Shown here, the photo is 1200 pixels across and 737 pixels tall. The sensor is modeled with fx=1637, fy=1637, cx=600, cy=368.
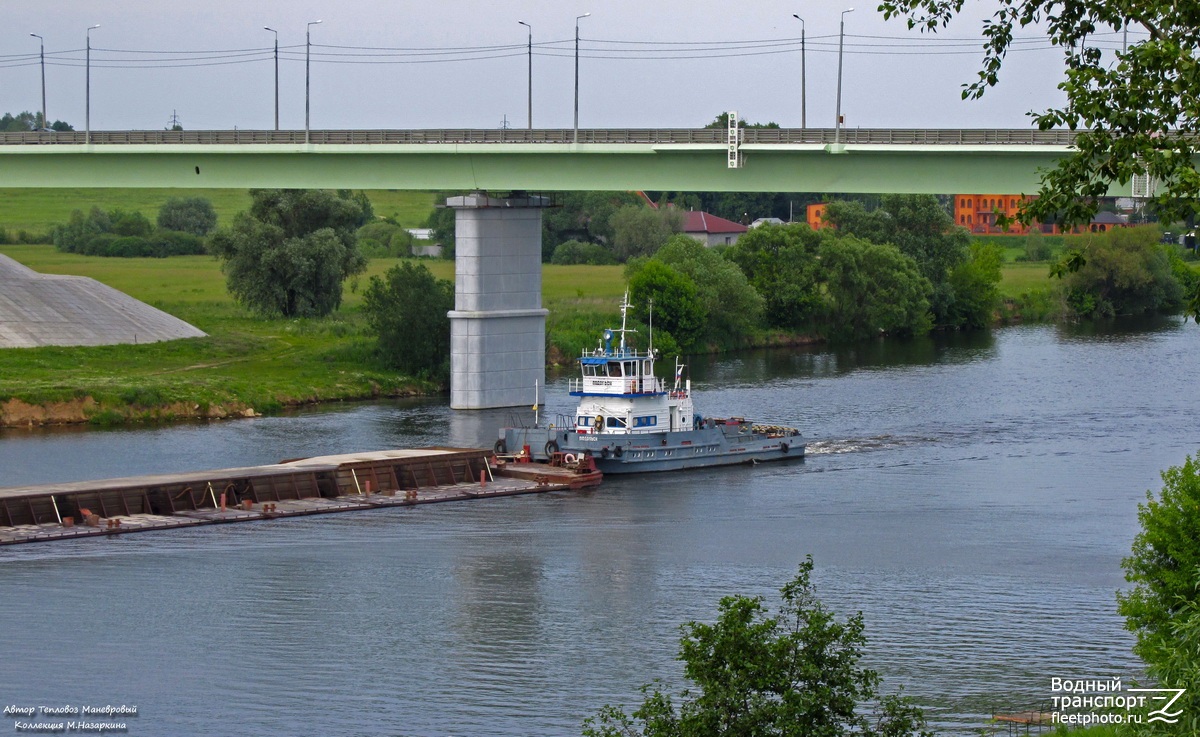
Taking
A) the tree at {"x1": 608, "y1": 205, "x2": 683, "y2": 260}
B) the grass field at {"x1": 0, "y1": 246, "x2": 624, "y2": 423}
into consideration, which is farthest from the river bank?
the tree at {"x1": 608, "y1": 205, "x2": 683, "y2": 260}

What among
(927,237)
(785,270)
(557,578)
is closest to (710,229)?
(927,237)

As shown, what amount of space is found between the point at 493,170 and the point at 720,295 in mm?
28097

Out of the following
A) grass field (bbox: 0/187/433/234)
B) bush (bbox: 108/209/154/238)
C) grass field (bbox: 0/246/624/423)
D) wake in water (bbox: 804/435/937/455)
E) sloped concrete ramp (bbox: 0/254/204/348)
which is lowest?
wake in water (bbox: 804/435/937/455)

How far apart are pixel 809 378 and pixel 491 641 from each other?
46.9m

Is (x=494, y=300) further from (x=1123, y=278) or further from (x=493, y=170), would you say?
(x=1123, y=278)

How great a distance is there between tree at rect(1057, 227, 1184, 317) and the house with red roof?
106 ft

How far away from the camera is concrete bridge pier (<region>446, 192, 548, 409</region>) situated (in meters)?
66.8

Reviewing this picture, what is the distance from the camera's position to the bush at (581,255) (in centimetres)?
12988

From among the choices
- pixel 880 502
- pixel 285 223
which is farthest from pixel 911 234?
pixel 880 502

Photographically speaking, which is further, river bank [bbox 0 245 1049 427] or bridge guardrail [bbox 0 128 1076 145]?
river bank [bbox 0 245 1049 427]

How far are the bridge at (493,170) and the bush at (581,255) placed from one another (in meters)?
60.7

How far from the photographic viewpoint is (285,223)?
93.1 meters

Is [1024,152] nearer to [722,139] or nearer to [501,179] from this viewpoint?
[722,139]

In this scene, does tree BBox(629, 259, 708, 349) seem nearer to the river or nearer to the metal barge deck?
the river
